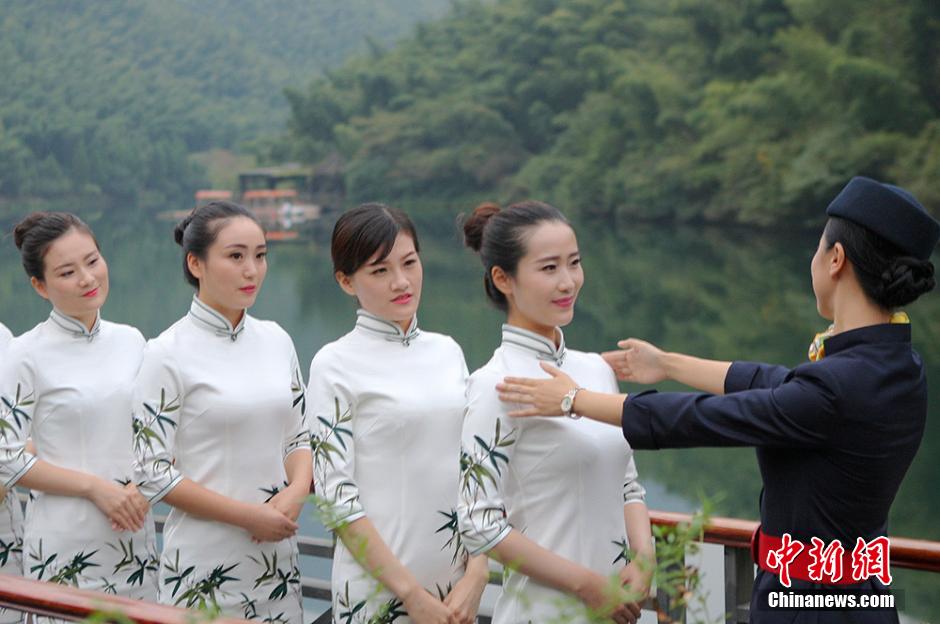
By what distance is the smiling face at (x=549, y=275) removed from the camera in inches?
69.8

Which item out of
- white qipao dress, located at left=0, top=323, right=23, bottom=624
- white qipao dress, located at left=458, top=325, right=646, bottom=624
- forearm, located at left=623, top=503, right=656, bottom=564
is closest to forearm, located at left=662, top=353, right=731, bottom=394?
white qipao dress, located at left=458, top=325, right=646, bottom=624

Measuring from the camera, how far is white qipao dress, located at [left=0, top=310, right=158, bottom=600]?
7.43 feet

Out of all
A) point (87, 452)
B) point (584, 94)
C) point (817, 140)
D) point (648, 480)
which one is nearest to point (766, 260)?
point (817, 140)

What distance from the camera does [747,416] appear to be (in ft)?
4.73

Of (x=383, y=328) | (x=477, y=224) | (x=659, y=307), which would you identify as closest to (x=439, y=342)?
(x=383, y=328)

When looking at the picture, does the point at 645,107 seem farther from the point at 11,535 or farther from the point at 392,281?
the point at 392,281

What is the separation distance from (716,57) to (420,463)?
2290 cm

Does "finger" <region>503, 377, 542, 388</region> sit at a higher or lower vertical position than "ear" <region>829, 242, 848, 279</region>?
lower

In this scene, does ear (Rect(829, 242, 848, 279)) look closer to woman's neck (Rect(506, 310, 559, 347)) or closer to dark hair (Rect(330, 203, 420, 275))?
woman's neck (Rect(506, 310, 559, 347))

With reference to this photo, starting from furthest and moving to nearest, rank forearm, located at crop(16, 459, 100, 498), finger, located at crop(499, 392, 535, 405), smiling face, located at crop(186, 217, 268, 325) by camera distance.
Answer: forearm, located at crop(16, 459, 100, 498), smiling face, located at crop(186, 217, 268, 325), finger, located at crop(499, 392, 535, 405)

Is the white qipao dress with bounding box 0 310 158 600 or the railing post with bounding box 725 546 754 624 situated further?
the white qipao dress with bounding box 0 310 158 600

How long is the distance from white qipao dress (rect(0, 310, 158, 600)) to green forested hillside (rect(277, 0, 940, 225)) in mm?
16398

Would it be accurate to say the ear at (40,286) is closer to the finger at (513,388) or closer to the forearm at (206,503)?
the forearm at (206,503)

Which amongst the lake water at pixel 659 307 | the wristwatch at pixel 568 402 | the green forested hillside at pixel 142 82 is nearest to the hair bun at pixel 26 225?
the wristwatch at pixel 568 402
